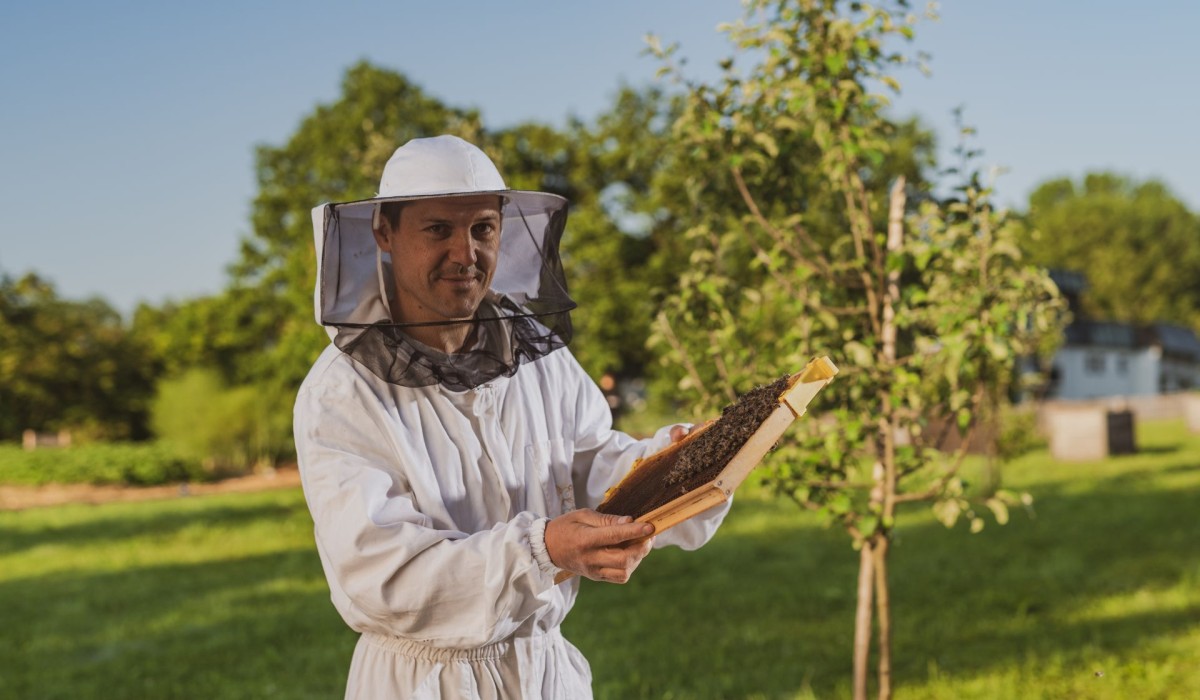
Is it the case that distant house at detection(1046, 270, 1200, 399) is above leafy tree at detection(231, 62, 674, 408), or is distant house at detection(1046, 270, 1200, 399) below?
below

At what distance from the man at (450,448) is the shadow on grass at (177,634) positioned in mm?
4624

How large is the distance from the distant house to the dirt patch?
35.2m

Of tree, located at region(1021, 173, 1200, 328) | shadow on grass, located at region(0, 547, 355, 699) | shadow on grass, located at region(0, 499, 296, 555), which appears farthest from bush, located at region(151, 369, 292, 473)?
tree, located at region(1021, 173, 1200, 328)

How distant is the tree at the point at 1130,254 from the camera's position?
61.8m

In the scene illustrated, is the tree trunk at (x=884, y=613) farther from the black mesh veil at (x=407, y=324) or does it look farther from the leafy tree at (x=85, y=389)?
the leafy tree at (x=85, y=389)

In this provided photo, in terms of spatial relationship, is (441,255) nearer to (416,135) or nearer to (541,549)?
(541,549)

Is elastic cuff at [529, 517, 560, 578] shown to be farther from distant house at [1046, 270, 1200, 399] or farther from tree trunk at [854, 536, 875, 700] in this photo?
distant house at [1046, 270, 1200, 399]

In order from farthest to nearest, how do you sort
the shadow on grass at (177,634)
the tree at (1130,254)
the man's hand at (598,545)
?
the tree at (1130,254)
the shadow on grass at (177,634)
the man's hand at (598,545)

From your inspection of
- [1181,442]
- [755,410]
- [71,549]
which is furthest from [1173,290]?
[755,410]

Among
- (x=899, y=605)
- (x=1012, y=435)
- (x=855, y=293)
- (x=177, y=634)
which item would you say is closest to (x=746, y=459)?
(x=855, y=293)

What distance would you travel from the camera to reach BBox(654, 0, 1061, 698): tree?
441 cm

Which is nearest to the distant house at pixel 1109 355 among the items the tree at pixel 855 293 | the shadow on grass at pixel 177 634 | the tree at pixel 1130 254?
the tree at pixel 1130 254

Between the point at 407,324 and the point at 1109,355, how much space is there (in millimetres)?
52882

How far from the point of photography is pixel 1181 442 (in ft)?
69.8
